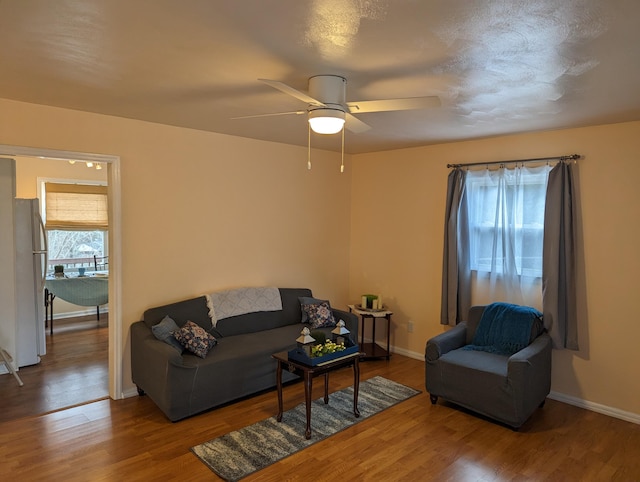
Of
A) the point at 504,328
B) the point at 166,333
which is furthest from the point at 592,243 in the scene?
the point at 166,333

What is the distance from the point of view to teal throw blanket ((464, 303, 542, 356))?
384 cm

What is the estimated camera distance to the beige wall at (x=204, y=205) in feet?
11.9

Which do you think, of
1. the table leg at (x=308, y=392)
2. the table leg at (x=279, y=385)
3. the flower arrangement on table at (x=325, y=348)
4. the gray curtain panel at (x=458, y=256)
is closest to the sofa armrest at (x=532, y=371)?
the gray curtain panel at (x=458, y=256)

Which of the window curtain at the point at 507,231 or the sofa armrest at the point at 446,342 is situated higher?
the window curtain at the point at 507,231

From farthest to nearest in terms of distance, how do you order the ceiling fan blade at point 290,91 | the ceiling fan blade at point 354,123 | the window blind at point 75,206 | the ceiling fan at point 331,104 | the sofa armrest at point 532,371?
the window blind at point 75,206
the sofa armrest at point 532,371
the ceiling fan blade at point 354,123
the ceiling fan at point 331,104
the ceiling fan blade at point 290,91

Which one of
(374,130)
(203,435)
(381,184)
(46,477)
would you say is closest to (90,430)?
(46,477)

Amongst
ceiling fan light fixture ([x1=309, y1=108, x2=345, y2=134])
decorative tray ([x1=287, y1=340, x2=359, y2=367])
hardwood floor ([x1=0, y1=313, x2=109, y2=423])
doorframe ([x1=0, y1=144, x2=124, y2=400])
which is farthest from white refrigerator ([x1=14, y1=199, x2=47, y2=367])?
ceiling fan light fixture ([x1=309, y1=108, x2=345, y2=134])

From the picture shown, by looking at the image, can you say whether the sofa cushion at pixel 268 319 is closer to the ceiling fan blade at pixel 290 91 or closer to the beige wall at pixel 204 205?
the beige wall at pixel 204 205

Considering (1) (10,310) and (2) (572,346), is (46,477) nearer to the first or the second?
(1) (10,310)

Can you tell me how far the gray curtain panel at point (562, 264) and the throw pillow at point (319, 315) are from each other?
2.10 metres

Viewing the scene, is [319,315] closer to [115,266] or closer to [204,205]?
[204,205]

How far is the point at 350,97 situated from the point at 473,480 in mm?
2627

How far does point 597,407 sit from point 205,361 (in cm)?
341

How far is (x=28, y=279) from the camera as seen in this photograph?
4.71m
